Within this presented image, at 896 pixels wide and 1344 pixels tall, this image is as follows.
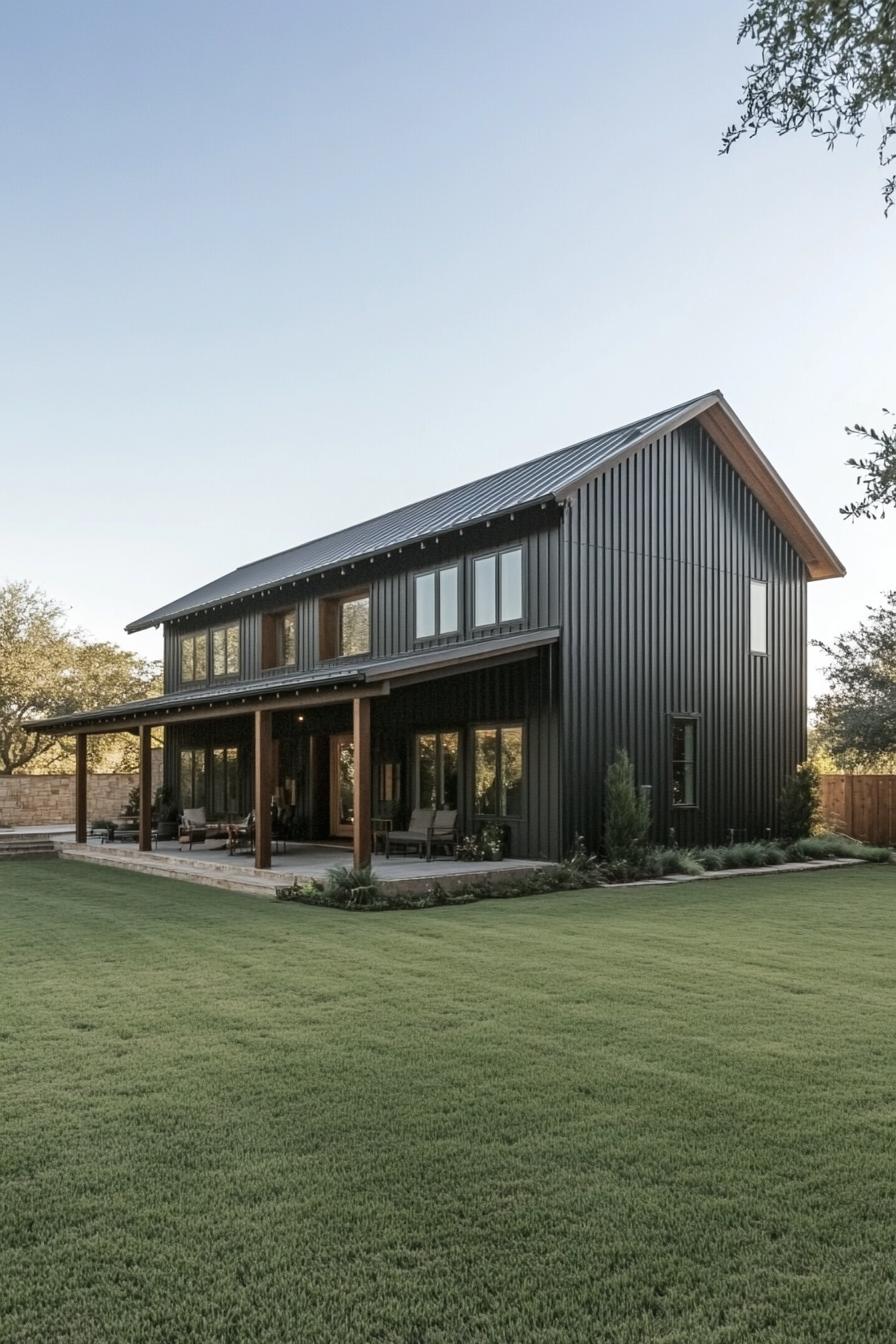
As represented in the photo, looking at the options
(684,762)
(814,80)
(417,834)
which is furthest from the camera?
(684,762)

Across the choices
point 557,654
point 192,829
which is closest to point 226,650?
point 192,829

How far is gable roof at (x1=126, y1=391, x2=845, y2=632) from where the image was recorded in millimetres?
15961

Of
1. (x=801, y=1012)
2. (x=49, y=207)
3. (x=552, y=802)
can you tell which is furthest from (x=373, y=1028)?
(x=49, y=207)

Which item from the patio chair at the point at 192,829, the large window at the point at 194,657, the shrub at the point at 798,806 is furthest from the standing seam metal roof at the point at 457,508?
the shrub at the point at 798,806

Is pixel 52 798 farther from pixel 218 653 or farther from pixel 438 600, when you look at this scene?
pixel 438 600

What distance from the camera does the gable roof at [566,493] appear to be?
15961 mm

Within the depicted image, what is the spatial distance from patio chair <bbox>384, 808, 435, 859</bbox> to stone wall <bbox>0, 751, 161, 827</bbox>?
40.6 feet

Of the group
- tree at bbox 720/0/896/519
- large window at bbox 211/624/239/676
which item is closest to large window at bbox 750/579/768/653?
large window at bbox 211/624/239/676

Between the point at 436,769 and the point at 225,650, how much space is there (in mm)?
8469

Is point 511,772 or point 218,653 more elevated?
point 218,653

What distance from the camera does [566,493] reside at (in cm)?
1491

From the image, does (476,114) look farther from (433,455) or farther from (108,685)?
(108,685)

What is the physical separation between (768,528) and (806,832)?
572 cm

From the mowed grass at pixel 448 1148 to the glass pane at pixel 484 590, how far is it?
856 cm
